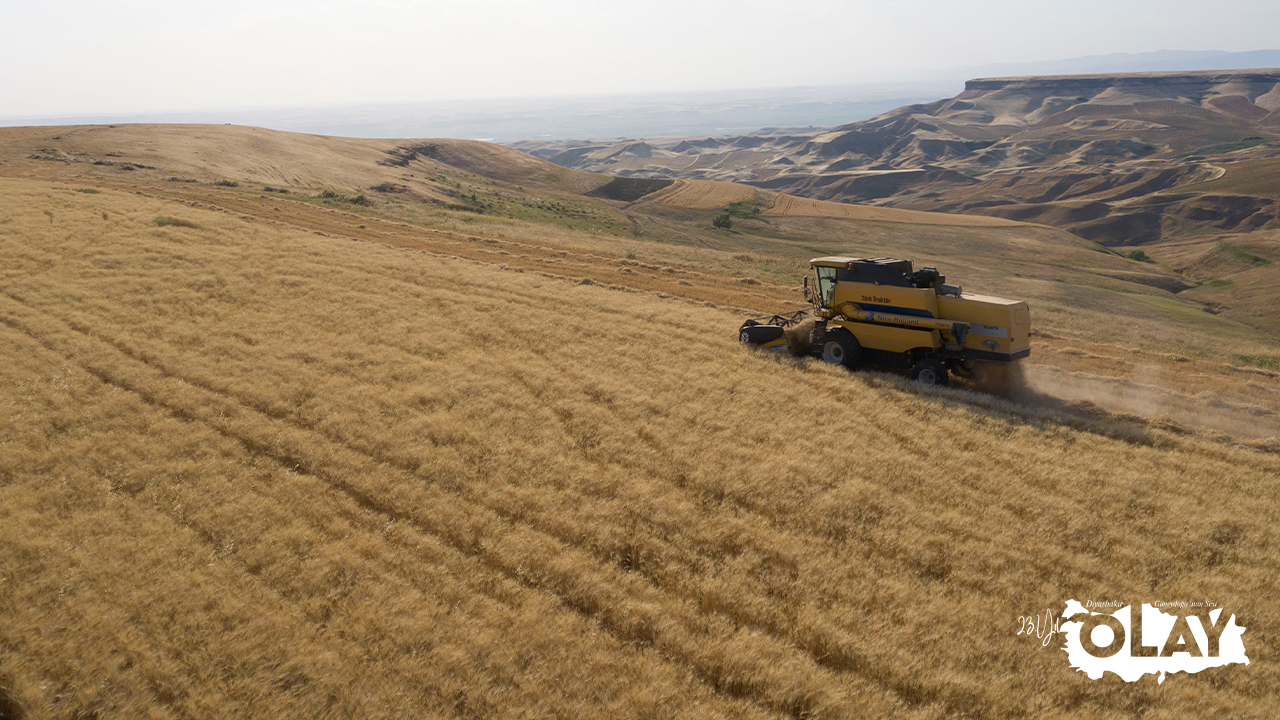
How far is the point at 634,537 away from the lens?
9.42m

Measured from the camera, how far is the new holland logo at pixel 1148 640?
7434 mm

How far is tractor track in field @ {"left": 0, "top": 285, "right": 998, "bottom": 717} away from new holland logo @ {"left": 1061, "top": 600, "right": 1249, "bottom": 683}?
1.96 m

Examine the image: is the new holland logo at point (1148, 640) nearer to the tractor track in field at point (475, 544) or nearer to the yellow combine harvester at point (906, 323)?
the tractor track in field at point (475, 544)

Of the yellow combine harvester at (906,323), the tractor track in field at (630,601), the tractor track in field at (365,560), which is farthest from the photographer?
the yellow combine harvester at (906,323)

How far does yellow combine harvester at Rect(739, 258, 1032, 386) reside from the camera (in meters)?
14.4

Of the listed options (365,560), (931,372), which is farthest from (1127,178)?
(365,560)

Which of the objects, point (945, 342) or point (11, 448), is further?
point (945, 342)

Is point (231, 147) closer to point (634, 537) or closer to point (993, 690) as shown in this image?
point (634, 537)

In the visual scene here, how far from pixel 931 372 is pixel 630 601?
1045 centimetres

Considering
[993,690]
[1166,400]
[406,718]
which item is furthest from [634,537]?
[1166,400]

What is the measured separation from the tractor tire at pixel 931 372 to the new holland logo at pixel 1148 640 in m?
7.41

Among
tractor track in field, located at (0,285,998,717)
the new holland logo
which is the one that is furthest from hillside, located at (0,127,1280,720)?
the new holland logo

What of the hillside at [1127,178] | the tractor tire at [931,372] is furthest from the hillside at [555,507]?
the hillside at [1127,178]

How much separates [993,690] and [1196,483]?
736 centimetres
